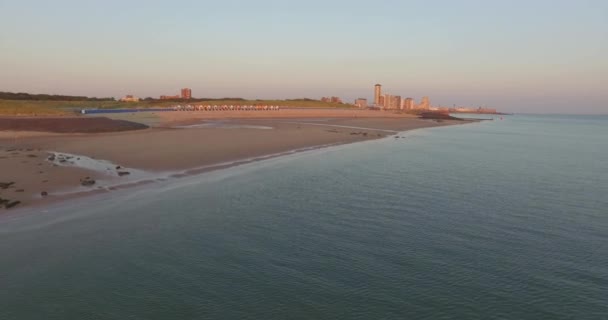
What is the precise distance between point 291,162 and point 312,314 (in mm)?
21868

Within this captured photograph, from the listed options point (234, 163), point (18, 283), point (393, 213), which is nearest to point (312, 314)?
point (18, 283)

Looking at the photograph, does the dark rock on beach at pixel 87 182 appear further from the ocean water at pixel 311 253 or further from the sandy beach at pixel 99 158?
the ocean water at pixel 311 253

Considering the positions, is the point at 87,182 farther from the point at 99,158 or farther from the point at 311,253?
the point at 311,253

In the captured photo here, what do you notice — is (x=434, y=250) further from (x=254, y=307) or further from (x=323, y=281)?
(x=254, y=307)

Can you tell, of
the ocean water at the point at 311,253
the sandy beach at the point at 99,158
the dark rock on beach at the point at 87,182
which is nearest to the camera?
the ocean water at the point at 311,253

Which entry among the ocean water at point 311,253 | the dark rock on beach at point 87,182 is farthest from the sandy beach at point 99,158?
the ocean water at point 311,253

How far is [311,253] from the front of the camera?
11820 millimetres

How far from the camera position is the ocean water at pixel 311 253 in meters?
8.87

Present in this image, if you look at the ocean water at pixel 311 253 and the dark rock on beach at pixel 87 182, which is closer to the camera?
the ocean water at pixel 311 253

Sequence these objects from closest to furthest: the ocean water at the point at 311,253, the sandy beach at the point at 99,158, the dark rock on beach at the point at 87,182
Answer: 1. the ocean water at the point at 311,253
2. the sandy beach at the point at 99,158
3. the dark rock on beach at the point at 87,182

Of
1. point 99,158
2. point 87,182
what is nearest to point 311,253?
point 87,182

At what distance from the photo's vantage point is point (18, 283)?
9812mm

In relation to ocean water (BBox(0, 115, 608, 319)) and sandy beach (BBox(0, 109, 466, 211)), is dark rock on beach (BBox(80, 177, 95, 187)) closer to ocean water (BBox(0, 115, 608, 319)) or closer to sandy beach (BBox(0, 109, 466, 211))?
sandy beach (BBox(0, 109, 466, 211))

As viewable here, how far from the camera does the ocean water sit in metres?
8.87
